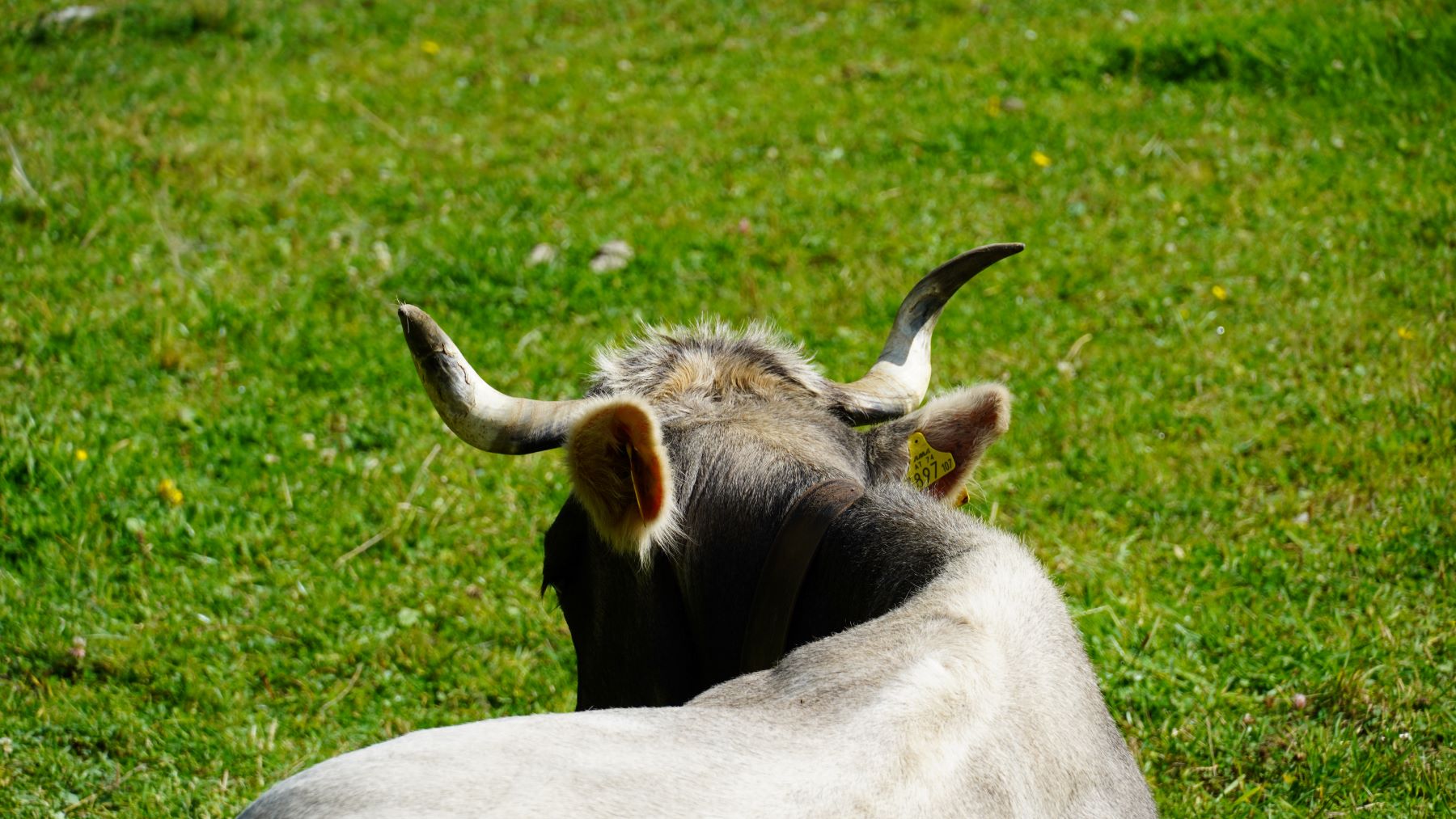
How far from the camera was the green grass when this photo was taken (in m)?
4.80

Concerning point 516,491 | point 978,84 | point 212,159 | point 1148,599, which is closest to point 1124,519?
point 1148,599

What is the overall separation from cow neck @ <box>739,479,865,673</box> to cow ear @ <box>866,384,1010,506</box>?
0.34 m

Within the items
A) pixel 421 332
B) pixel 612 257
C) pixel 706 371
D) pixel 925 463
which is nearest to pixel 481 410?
pixel 421 332

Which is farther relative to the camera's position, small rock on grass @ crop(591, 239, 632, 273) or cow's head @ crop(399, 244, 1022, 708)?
small rock on grass @ crop(591, 239, 632, 273)

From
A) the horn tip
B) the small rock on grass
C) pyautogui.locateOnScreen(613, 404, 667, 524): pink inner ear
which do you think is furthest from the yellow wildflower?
pyautogui.locateOnScreen(613, 404, 667, 524): pink inner ear

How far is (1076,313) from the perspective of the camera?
289 inches

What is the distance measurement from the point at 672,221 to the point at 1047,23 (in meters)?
5.02

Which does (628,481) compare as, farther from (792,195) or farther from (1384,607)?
(792,195)

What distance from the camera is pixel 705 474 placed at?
11.3 ft

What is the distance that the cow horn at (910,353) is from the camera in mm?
3828

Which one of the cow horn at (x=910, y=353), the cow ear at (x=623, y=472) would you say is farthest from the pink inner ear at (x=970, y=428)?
the cow ear at (x=623, y=472)

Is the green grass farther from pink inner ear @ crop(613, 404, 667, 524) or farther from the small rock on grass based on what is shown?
pink inner ear @ crop(613, 404, 667, 524)

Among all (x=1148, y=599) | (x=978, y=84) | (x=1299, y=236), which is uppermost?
(x=978, y=84)

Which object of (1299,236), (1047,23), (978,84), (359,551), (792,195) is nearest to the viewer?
(359,551)
